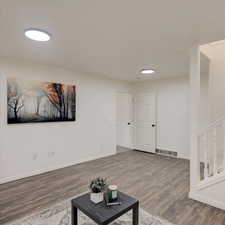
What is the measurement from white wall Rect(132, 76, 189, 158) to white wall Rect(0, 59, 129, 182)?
1.27 meters

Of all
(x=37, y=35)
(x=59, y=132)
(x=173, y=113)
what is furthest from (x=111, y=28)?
(x=173, y=113)

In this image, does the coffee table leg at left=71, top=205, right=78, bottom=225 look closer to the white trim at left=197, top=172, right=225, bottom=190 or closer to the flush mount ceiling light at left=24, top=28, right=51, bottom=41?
the white trim at left=197, top=172, right=225, bottom=190

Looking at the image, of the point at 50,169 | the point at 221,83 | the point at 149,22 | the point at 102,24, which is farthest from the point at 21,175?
the point at 221,83

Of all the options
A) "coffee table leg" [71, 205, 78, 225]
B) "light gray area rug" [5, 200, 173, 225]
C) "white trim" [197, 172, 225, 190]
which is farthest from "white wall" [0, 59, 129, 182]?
"white trim" [197, 172, 225, 190]

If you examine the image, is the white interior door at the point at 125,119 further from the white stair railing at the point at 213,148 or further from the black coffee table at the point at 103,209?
the black coffee table at the point at 103,209

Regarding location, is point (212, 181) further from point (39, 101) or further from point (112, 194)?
point (39, 101)

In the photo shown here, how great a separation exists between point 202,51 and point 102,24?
1.94m

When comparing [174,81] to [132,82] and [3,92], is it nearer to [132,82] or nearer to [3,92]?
[132,82]

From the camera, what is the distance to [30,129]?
3.31 metres

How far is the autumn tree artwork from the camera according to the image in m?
3.07

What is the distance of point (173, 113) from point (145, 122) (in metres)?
0.96

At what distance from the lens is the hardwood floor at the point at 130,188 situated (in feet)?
7.03

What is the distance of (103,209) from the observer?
1.55 metres

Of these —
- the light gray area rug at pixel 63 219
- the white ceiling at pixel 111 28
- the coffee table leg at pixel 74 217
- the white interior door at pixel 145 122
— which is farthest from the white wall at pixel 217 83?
the coffee table leg at pixel 74 217
